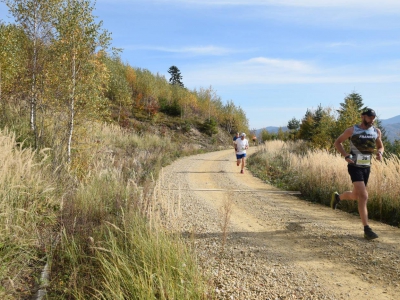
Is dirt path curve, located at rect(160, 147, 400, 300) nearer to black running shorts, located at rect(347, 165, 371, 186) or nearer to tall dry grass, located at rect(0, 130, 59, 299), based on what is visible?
black running shorts, located at rect(347, 165, 371, 186)

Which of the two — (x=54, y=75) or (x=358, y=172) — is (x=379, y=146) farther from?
(x=54, y=75)

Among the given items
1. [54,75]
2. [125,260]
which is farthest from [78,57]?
[125,260]

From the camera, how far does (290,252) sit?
192 inches

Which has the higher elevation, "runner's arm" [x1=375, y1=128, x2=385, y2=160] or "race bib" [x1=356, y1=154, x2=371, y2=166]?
"runner's arm" [x1=375, y1=128, x2=385, y2=160]

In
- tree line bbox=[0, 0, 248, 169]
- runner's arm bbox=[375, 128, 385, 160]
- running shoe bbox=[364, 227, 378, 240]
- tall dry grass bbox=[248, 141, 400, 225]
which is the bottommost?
running shoe bbox=[364, 227, 378, 240]

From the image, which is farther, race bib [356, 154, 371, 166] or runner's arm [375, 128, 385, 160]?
runner's arm [375, 128, 385, 160]

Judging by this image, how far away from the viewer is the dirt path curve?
145 inches

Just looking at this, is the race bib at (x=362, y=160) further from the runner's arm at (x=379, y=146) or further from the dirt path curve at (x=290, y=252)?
the dirt path curve at (x=290, y=252)

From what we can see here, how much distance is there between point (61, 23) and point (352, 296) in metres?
10.1

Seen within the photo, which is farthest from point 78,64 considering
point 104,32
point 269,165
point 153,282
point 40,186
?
point 269,165

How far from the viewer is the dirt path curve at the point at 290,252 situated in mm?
3674

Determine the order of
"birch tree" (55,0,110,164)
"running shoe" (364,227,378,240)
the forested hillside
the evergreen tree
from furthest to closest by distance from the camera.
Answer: the evergreen tree → "birch tree" (55,0,110,164) → "running shoe" (364,227,378,240) → the forested hillside

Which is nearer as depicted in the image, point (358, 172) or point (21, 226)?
point (21, 226)

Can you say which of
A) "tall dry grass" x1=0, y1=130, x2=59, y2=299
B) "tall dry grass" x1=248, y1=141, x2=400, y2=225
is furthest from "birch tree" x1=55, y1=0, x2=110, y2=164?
"tall dry grass" x1=248, y1=141, x2=400, y2=225
